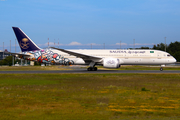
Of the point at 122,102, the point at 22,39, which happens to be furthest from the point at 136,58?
the point at 122,102

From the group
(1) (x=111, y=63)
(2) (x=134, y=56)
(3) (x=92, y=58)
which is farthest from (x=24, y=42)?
(2) (x=134, y=56)

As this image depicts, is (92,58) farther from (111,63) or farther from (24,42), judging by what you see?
(24,42)

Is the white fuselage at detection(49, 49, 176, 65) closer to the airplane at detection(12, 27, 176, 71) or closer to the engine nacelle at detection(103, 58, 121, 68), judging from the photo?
the airplane at detection(12, 27, 176, 71)

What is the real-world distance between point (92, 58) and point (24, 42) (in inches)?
486

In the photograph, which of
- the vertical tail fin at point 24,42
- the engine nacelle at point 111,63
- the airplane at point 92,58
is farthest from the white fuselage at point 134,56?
the vertical tail fin at point 24,42

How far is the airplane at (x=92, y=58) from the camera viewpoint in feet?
110

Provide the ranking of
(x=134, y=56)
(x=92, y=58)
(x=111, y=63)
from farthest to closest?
(x=134, y=56) < (x=92, y=58) < (x=111, y=63)

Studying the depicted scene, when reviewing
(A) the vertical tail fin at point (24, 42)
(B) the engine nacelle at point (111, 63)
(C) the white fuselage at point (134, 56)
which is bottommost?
(B) the engine nacelle at point (111, 63)

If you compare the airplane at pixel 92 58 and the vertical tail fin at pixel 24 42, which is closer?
the airplane at pixel 92 58

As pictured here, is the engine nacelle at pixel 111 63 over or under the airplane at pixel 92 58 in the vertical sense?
under

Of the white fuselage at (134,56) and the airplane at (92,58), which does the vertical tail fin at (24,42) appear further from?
the white fuselage at (134,56)

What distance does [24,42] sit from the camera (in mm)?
35000

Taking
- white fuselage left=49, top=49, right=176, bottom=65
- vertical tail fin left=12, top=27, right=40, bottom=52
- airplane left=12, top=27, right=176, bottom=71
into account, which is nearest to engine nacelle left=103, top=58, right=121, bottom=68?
airplane left=12, top=27, right=176, bottom=71

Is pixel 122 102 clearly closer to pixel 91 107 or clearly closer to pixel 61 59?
pixel 91 107
